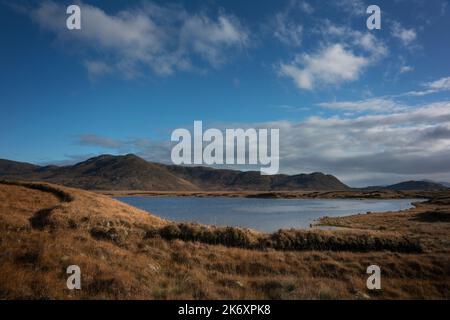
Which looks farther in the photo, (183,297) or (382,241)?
(382,241)

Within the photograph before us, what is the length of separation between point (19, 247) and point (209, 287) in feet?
29.0

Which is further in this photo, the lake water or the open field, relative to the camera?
the lake water

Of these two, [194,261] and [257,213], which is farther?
[257,213]

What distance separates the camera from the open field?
511 inches

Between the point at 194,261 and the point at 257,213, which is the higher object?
the point at 194,261

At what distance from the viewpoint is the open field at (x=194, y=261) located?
12984 millimetres

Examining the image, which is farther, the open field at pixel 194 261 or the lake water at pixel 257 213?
the lake water at pixel 257 213

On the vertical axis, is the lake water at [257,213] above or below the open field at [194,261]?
below

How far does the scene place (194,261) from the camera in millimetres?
18516
